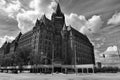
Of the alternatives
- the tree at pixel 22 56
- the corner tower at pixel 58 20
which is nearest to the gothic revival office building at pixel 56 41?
the corner tower at pixel 58 20

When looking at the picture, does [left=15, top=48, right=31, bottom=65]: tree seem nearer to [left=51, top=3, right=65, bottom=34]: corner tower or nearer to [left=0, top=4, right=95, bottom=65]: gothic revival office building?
[left=0, top=4, right=95, bottom=65]: gothic revival office building

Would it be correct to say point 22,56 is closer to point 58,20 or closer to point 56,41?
point 56,41

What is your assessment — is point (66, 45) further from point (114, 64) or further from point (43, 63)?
point (114, 64)

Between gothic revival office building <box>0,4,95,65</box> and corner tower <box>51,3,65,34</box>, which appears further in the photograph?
corner tower <box>51,3,65,34</box>

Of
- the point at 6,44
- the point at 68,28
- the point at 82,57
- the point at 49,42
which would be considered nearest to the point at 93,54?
the point at 82,57

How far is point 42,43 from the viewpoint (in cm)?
9450

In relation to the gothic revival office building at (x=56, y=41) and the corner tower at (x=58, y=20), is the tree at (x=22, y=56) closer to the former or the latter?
the gothic revival office building at (x=56, y=41)

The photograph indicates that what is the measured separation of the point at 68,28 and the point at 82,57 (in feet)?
104

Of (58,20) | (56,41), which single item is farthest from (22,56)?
(58,20)

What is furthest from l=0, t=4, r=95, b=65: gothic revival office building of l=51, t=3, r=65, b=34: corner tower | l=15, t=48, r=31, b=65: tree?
l=15, t=48, r=31, b=65: tree

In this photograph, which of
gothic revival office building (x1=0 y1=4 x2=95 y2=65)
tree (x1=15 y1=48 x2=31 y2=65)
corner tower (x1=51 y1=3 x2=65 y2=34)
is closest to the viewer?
tree (x1=15 y1=48 x2=31 y2=65)

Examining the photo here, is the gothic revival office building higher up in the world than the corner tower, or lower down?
lower down

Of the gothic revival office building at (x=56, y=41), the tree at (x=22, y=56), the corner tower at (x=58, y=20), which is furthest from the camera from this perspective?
the corner tower at (x=58, y=20)

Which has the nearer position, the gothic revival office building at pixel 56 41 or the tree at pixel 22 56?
the tree at pixel 22 56
